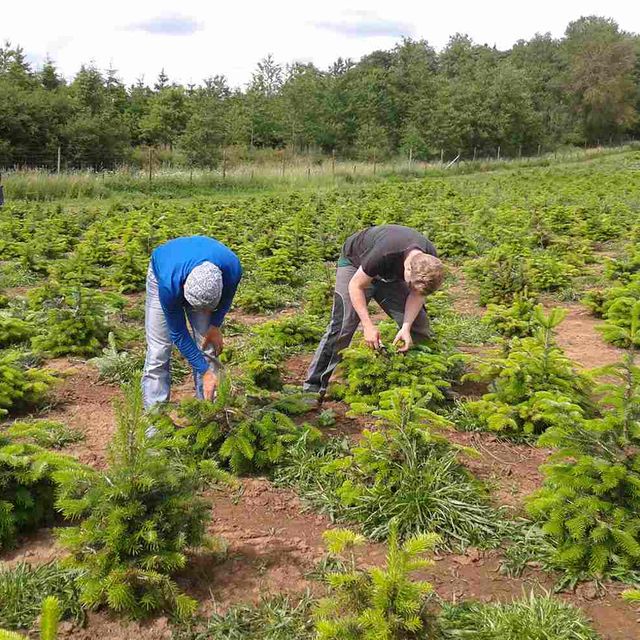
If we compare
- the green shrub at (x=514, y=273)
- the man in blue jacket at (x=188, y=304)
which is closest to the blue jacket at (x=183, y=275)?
the man in blue jacket at (x=188, y=304)

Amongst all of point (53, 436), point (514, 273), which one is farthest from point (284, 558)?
point (514, 273)

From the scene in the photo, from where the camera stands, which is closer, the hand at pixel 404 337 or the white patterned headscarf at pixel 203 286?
the white patterned headscarf at pixel 203 286

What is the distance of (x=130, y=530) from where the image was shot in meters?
2.89

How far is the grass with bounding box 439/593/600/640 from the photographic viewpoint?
279cm

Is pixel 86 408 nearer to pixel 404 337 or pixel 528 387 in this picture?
pixel 404 337

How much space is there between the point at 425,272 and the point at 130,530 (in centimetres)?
233

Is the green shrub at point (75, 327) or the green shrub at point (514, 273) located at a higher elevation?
the green shrub at point (514, 273)

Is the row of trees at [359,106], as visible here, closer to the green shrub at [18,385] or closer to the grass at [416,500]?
the green shrub at [18,385]

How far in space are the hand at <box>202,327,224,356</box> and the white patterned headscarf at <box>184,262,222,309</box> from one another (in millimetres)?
460

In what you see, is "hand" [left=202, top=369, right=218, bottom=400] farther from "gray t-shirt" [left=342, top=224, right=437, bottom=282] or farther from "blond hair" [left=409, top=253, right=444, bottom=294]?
"blond hair" [left=409, top=253, right=444, bottom=294]

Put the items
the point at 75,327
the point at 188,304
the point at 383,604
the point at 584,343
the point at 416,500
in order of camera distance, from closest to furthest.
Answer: the point at 383,604 < the point at 416,500 < the point at 188,304 < the point at 75,327 < the point at 584,343

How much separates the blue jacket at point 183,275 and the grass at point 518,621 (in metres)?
2.01

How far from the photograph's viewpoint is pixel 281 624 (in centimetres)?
295

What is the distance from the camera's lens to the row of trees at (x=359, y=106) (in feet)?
93.6
